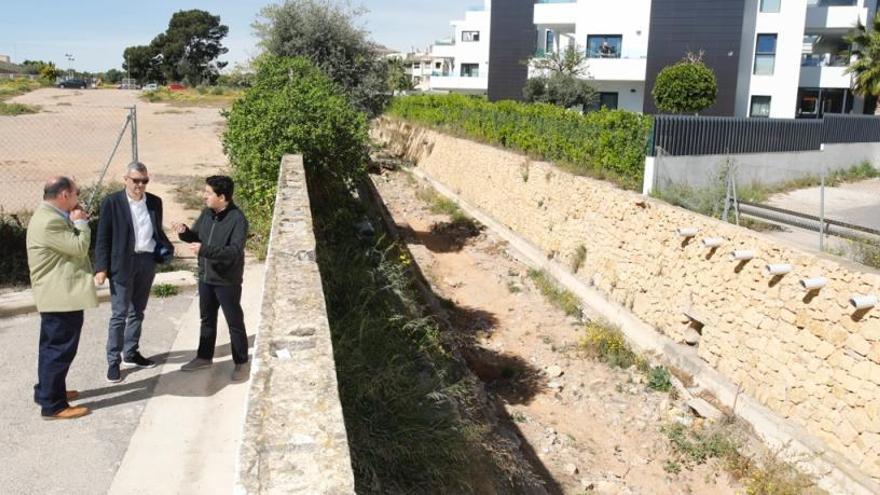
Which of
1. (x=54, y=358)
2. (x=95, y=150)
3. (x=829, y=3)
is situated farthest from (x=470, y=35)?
(x=54, y=358)

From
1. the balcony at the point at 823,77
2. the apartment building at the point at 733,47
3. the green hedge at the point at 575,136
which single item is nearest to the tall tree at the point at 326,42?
the green hedge at the point at 575,136

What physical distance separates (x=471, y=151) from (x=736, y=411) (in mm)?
13979

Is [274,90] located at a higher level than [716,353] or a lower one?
higher

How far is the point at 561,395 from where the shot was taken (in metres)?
10.7

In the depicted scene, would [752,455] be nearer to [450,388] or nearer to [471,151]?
[450,388]

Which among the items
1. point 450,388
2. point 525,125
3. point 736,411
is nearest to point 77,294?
point 450,388

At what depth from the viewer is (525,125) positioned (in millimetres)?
19281

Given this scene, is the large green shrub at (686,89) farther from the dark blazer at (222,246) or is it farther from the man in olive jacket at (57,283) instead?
the man in olive jacket at (57,283)

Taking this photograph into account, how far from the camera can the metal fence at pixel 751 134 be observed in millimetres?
15289

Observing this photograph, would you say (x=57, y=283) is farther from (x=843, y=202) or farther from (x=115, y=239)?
(x=843, y=202)

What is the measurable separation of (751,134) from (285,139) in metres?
13.3

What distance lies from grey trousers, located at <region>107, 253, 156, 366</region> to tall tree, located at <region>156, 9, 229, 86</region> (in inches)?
3940

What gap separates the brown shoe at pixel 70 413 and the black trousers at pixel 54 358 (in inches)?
1.1

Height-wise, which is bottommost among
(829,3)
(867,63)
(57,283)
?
(57,283)
